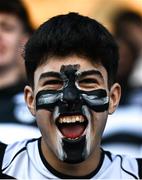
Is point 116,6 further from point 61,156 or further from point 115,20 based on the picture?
point 61,156

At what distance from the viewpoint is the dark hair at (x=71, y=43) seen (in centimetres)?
220

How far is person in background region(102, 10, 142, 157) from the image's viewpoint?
4.58m

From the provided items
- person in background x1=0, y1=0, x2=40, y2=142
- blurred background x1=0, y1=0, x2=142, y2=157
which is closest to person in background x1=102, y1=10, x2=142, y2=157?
blurred background x1=0, y1=0, x2=142, y2=157

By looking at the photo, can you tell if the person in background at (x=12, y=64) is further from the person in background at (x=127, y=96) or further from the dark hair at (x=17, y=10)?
the person in background at (x=127, y=96)

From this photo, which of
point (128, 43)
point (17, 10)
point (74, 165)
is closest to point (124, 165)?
point (74, 165)

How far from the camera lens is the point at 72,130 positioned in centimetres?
218

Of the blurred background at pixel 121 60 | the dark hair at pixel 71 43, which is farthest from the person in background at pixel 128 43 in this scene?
the dark hair at pixel 71 43

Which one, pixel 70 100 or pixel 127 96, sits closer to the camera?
pixel 70 100

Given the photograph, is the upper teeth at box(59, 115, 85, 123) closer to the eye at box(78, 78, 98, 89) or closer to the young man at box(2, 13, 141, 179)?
the young man at box(2, 13, 141, 179)

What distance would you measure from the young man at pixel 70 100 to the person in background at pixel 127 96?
2.22 m

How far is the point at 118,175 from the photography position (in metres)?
2.32

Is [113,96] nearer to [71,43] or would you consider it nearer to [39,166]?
[71,43]

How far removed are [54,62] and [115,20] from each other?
263cm

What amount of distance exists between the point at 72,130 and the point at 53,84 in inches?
7.0
